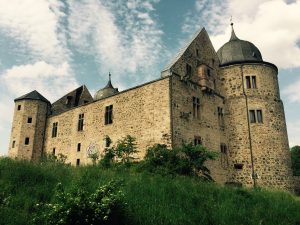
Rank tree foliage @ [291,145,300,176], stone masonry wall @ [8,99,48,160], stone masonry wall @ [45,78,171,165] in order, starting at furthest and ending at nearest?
tree foliage @ [291,145,300,176]
stone masonry wall @ [8,99,48,160]
stone masonry wall @ [45,78,171,165]

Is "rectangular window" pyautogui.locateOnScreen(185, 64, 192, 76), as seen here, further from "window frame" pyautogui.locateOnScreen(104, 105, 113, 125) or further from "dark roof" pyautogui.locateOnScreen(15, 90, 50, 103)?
"dark roof" pyautogui.locateOnScreen(15, 90, 50, 103)

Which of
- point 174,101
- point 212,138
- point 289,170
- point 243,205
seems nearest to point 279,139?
point 289,170

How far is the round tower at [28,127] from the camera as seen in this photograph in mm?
30320

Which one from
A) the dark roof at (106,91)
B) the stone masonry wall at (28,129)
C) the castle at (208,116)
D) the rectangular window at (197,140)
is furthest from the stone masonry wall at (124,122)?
the dark roof at (106,91)

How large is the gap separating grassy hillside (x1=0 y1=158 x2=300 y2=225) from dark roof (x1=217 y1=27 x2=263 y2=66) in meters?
16.6

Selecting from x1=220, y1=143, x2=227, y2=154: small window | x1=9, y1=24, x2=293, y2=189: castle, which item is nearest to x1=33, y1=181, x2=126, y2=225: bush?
x1=9, y1=24, x2=293, y2=189: castle

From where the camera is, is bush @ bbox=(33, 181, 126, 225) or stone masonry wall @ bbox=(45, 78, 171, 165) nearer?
bush @ bbox=(33, 181, 126, 225)

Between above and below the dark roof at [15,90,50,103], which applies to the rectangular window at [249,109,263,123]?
below

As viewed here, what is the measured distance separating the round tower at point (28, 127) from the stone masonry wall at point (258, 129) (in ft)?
62.7

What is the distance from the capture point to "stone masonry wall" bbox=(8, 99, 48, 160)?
1192 inches

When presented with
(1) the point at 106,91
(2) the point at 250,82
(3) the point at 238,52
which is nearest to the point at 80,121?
(1) the point at 106,91

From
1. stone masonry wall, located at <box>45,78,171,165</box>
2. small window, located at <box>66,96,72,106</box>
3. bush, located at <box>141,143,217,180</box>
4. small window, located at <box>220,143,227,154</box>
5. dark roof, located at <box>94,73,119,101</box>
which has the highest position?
dark roof, located at <box>94,73,119,101</box>

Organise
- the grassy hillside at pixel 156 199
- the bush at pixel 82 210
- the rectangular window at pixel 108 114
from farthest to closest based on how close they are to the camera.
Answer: the rectangular window at pixel 108 114 < the grassy hillside at pixel 156 199 < the bush at pixel 82 210

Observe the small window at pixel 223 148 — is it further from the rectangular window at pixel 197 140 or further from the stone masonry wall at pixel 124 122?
the stone masonry wall at pixel 124 122
